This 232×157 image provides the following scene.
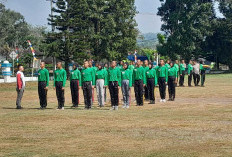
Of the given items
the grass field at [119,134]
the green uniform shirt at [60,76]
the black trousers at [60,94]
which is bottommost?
the grass field at [119,134]

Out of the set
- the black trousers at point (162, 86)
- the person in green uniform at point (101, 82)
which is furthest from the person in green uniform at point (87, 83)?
the black trousers at point (162, 86)

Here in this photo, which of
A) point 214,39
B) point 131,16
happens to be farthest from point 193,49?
point 131,16

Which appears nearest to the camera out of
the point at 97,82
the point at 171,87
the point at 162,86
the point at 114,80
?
the point at 114,80

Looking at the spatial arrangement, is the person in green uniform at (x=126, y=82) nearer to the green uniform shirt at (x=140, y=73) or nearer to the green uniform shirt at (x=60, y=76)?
the green uniform shirt at (x=140, y=73)

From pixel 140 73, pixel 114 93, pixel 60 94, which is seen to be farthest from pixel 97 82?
pixel 140 73

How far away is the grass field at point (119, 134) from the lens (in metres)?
11.4

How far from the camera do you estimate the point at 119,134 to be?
14078 mm

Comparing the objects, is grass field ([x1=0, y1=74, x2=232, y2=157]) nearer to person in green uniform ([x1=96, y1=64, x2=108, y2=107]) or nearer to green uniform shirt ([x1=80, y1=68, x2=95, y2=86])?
green uniform shirt ([x1=80, y1=68, x2=95, y2=86])

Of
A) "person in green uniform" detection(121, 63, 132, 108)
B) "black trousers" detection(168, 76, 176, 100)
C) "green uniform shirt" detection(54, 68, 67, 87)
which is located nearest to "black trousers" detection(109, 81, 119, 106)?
"person in green uniform" detection(121, 63, 132, 108)

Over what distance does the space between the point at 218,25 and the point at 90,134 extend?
252 ft

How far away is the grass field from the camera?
11.4 m

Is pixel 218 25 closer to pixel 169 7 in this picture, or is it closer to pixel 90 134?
pixel 169 7

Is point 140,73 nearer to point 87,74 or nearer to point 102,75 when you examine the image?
point 102,75

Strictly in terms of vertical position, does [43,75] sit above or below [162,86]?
above
